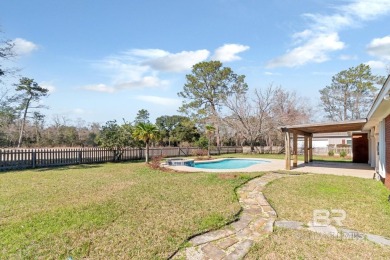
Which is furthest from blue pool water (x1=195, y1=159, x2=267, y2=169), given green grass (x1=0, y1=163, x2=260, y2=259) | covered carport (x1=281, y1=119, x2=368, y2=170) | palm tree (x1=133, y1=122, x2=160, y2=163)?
green grass (x1=0, y1=163, x2=260, y2=259)

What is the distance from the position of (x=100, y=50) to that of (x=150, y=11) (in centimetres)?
440

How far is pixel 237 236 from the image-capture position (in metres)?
3.92

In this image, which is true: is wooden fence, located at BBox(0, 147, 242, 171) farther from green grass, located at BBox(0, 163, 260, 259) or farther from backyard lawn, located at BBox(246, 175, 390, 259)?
backyard lawn, located at BBox(246, 175, 390, 259)

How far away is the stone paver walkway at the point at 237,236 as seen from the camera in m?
3.31

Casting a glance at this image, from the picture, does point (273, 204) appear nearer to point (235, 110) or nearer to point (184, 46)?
point (184, 46)

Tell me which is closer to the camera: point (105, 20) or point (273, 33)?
point (105, 20)

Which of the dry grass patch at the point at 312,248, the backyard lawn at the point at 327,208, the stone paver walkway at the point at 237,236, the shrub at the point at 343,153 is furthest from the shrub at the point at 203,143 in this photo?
the dry grass patch at the point at 312,248

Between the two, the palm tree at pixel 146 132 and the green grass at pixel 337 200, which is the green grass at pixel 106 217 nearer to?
the green grass at pixel 337 200

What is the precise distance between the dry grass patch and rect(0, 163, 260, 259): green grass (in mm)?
1046

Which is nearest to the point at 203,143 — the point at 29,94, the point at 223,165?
the point at 223,165

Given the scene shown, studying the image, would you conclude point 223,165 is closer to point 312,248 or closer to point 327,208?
point 327,208

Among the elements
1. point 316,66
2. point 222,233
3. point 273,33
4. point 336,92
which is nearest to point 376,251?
point 222,233

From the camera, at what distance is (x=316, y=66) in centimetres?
1659

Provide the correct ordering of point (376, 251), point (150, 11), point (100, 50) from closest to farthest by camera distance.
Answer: point (376, 251), point (150, 11), point (100, 50)
